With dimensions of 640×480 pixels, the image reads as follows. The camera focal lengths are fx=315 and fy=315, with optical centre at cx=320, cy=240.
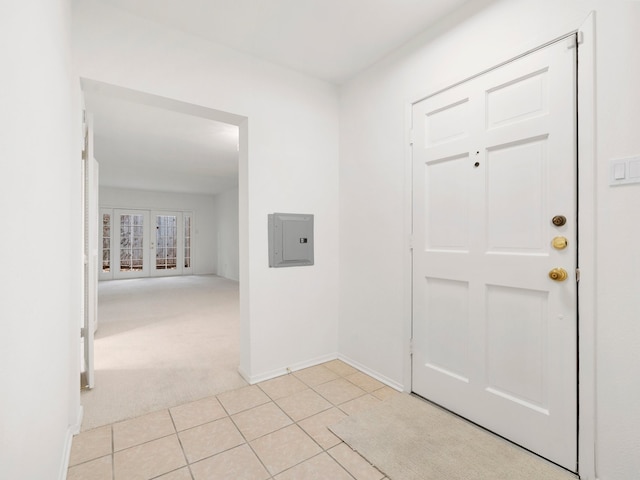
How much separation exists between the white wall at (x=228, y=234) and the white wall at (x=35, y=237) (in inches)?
289

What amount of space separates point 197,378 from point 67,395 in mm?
978

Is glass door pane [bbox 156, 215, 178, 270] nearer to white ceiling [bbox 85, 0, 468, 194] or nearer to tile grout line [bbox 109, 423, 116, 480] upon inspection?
white ceiling [bbox 85, 0, 468, 194]

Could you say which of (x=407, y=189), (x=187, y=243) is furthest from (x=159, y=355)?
(x=187, y=243)

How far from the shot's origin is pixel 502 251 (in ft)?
6.08

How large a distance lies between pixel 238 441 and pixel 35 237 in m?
Result: 1.50

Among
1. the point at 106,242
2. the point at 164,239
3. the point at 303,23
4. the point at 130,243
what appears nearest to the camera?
the point at 303,23

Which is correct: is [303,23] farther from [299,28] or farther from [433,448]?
[433,448]

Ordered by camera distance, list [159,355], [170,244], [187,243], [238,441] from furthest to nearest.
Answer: [187,243], [170,244], [159,355], [238,441]

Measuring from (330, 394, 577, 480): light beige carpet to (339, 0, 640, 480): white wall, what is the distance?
327mm

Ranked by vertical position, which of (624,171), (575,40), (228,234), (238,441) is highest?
(575,40)

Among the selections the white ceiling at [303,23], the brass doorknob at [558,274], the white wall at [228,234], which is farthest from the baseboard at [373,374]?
the white wall at [228,234]

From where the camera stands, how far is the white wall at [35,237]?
2.52 ft

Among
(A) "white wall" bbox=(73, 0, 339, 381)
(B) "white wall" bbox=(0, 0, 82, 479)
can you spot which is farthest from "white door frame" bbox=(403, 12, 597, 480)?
(B) "white wall" bbox=(0, 0, 82, 479)

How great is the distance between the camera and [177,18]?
214cm
